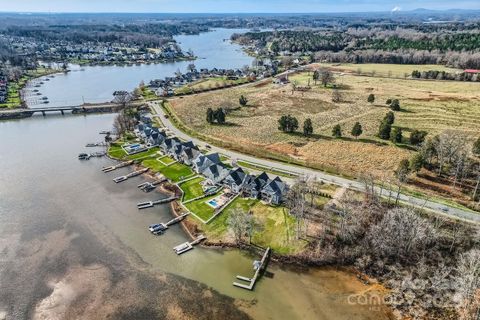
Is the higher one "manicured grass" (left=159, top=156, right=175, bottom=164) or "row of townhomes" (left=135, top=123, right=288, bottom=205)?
"row of townhomes" (left=135, top=123, right=288, bottom=205)

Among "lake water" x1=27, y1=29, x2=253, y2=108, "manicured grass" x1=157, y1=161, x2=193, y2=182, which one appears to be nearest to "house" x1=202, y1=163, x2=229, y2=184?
"manicured grass" x1=157, y1=161, x2=193, y2=182

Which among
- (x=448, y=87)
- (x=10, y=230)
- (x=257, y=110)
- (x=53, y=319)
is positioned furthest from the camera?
(x=448, y=87)

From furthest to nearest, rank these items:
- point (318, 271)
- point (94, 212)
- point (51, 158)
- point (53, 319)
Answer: point (51, 158)
point (94, 212)
point (318, 271)
point (53, 319)

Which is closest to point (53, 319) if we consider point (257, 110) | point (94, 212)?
point (94, 212)

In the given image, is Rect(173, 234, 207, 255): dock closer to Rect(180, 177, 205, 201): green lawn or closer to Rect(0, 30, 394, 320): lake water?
Rect(0, 30, 394, 320): lake water

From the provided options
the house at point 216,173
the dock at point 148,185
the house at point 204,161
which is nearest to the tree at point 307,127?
the house at point 204,161

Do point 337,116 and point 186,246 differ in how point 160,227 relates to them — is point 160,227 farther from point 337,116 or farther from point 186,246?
point 337,116

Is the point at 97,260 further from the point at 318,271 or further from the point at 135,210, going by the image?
the point at 318,271

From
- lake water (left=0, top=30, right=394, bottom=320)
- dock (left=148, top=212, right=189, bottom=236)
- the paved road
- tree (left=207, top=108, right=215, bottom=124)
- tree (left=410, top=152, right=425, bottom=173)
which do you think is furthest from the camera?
tree (left=207, top=108, right=215, bottom=124)
